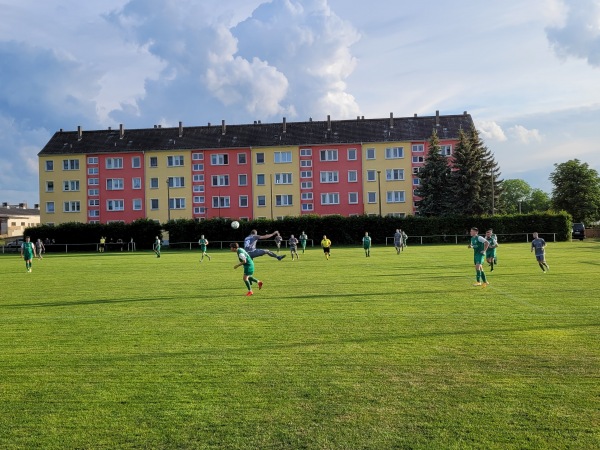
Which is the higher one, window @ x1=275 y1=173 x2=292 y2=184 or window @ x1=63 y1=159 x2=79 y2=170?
window @ x1=63 y1=159 x2=79 y2=170

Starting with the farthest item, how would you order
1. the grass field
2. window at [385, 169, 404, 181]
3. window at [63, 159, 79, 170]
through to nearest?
window at [63, 159, 79, 170], window at [385, 169, 404, 181], the grass field

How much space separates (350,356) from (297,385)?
65.9 inches

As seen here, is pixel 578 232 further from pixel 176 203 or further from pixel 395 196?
pixel 176 203

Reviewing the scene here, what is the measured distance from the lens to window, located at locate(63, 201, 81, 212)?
75812 mm

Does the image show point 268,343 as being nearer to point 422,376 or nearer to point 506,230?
point 422,376

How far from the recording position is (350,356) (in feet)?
27.8

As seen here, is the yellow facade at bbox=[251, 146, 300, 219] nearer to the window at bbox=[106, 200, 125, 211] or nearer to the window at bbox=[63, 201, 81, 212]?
the window at bbox=[106, 200, 125, 211]

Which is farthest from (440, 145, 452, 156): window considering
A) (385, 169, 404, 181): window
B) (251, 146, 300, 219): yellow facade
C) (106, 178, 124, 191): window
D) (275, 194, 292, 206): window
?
(106, 178, 124, 191): window

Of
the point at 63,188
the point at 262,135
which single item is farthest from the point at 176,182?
the point at 63,188

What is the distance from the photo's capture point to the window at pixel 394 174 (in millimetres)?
73375

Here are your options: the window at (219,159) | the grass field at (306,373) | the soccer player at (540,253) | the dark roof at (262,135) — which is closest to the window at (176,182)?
the dark roof at (262,135)

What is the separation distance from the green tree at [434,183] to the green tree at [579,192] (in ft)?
111

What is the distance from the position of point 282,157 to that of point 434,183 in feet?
70.0

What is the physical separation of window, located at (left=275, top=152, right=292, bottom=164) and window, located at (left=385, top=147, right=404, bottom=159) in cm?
1318
